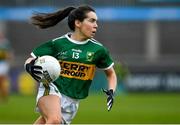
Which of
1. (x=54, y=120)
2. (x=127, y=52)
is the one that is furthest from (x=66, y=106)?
(x=127, y=52)

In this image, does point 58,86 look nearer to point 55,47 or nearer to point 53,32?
point 55,47

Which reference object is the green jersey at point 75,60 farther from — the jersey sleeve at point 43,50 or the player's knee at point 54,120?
the player's knee at point 54,120

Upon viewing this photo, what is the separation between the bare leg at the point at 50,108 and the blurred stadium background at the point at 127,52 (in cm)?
775

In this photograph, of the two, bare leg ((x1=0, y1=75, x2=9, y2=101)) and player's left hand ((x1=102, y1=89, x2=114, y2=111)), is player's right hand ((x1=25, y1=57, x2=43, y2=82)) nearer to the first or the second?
player's left hand ((x1=102, y1=89, x2=114, y2=111))

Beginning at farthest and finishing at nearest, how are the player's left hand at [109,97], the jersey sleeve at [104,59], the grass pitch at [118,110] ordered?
the grass pitch at [118,110] → the jersey sleeve at [104,59] → the player's left hand at [109,97]

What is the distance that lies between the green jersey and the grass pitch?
246 inches

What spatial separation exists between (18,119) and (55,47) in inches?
277

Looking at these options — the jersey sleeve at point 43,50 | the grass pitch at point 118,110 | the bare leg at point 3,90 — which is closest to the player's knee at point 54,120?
the jersey sleeve at point 43,50

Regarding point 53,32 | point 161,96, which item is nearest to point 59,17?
point 161,96

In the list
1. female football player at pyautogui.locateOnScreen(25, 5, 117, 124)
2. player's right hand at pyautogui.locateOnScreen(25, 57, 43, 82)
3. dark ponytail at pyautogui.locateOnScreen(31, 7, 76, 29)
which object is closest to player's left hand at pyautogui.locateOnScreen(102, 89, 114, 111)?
female football player at pyautogui.locateOnScreen(25, 5, 117, 124)

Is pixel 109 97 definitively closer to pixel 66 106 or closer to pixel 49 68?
pixel 66 106

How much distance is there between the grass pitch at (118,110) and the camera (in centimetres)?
1644

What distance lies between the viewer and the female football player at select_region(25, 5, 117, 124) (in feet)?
31.0

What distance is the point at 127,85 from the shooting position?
2644 cm
